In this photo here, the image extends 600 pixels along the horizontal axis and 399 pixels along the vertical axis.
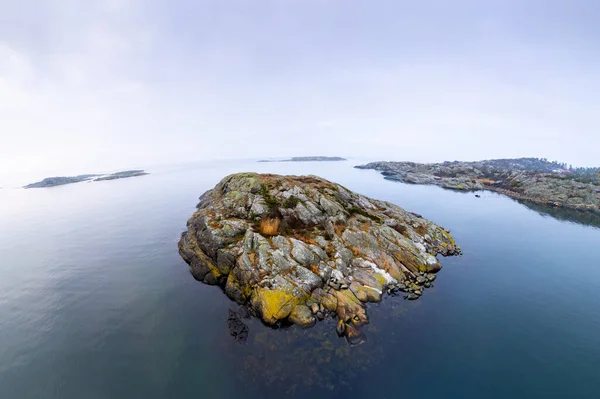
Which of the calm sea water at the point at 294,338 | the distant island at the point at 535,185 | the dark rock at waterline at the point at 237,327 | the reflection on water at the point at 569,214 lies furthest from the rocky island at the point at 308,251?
the distant island at the point at 535,185

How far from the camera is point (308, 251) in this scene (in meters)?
34.0

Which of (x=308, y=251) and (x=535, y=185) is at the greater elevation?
(x=308, y=251)

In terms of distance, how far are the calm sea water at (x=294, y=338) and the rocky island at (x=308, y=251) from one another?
2.23 m

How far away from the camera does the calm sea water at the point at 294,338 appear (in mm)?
20281

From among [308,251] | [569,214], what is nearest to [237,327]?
[308,251]

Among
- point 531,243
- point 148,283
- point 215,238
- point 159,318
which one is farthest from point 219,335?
point 531,243

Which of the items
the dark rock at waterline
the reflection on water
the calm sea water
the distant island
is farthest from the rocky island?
the distant island

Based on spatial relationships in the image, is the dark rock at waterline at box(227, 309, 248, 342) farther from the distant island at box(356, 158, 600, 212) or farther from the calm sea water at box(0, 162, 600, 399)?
the distant island at box(356, 158, 600, 212)

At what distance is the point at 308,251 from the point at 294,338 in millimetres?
11947

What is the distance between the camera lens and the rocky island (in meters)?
28.4

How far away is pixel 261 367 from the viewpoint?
21.4 m

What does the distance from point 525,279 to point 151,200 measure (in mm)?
128493

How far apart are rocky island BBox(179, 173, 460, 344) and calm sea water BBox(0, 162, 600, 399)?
2232 mm

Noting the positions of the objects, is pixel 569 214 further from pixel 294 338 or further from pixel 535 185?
pixel 294 338
